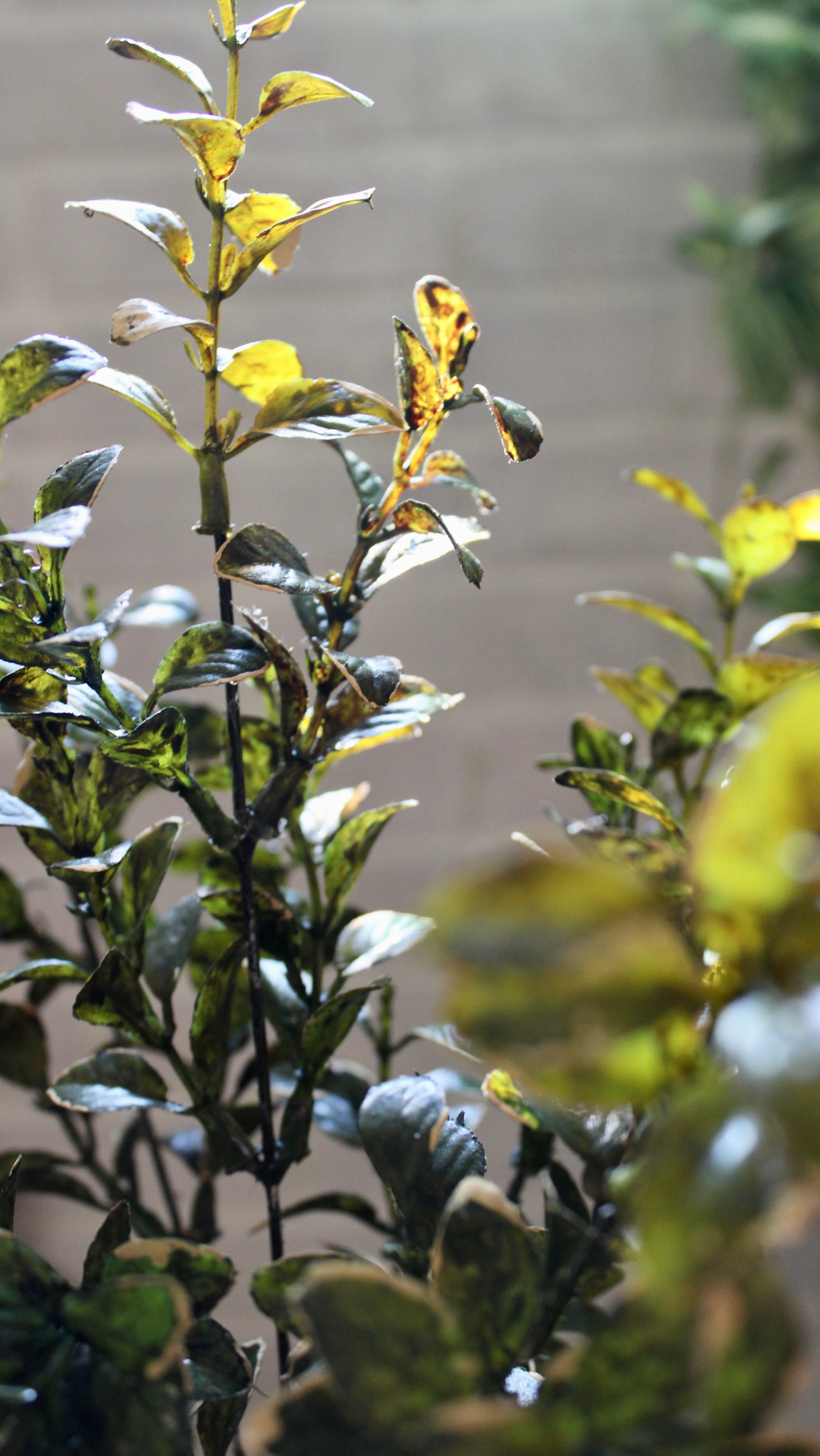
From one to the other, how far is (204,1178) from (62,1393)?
0.68 feet

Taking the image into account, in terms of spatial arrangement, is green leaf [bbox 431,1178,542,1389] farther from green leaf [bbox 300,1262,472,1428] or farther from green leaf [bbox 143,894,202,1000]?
green leaf [bbox 143,894,202,1000]

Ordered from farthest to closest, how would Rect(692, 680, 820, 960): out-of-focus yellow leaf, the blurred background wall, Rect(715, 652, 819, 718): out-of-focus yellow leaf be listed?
the blurred background wall
Rect(715, 652, 819, 718): out-of-focus yellow leaf
Rect(692, 680, 820, 960): out-of-focus yellow leaf

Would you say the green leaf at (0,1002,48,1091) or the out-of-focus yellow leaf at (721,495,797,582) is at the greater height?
the out-of-focus yellow leaf at (721,495,797,582)

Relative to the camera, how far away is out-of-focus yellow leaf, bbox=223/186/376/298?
239mm

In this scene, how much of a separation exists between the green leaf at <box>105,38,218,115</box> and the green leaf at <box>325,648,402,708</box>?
0.12m

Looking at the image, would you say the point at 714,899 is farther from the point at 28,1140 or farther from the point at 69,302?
the point at 28,1140

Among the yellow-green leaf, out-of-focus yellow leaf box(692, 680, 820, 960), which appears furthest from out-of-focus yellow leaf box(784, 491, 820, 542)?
out-of-focus yellow leaf box(692, 680, 820, 960)

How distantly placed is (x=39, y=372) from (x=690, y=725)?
22 cm

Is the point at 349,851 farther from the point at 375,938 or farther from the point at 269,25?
the point at 269,25

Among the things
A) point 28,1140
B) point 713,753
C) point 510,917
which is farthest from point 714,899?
point 28,1140

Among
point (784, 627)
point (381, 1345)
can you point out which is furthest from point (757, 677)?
point (381, 1345)

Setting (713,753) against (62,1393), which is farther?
(713,753)

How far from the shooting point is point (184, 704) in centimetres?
37

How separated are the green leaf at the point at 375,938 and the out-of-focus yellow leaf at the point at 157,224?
188mm
